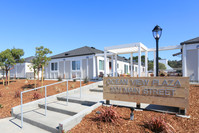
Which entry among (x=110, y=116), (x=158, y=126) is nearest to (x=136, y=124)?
(x=158, y=126)

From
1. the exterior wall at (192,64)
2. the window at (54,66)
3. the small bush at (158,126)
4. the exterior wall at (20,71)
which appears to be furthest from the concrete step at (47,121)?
the exterior wall at (20,71)

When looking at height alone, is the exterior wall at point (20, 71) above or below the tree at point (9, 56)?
below

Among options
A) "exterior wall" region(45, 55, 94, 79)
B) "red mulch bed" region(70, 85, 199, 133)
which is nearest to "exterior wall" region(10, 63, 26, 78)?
"exterior wall" region(45, 55, 94, 79)

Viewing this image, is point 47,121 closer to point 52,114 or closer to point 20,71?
point 52,114

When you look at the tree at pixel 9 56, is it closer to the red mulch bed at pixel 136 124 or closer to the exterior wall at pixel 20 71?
the exterior wall at pixel 20 71

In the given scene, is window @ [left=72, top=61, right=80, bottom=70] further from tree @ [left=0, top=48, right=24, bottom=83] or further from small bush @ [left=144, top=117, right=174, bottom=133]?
small bush @ [left=144, top=117, right=174, bottom=133]

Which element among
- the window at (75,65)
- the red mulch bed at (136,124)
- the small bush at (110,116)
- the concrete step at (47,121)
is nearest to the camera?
the red mulch bed at (136,124)

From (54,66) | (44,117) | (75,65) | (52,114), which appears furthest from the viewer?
(54,66)

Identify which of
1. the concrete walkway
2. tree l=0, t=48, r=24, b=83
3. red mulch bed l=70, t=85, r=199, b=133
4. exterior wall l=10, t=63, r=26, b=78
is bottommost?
the concrete walkway

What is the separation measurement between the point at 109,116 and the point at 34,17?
468 inches

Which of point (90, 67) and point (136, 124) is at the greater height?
point (90, 67)

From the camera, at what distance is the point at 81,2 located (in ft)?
33.3

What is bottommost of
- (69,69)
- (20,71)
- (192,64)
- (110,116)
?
(110,116)

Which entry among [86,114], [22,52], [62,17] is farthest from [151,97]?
[22,52]
